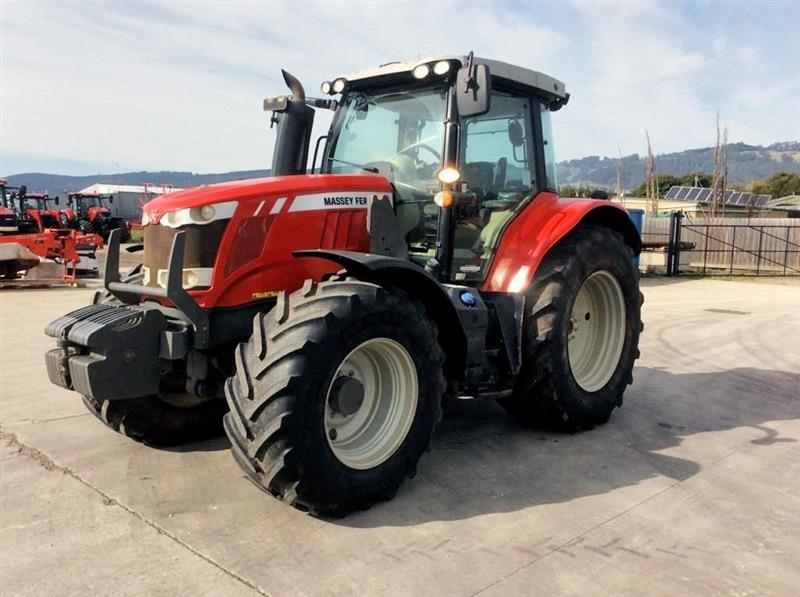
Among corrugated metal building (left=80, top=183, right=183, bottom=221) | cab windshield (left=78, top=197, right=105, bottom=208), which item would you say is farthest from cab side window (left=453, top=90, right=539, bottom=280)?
corrugated metal building (left=80, top=183, right=183, bottom=221)

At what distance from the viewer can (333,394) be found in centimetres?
343

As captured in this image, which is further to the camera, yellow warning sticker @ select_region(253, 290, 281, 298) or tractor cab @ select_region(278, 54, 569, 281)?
tractor cab @ select_region(278, 54, 569, 281)

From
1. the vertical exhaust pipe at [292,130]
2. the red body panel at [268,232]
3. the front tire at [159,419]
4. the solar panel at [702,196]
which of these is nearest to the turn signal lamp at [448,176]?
the red body panel at [268,232]

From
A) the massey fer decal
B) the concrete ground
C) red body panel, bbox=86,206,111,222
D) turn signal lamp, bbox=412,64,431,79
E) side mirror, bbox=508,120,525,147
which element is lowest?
the concrete ground

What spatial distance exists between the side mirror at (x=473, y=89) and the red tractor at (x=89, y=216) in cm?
2357

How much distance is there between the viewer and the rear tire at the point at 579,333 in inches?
176

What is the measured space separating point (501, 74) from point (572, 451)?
247cm

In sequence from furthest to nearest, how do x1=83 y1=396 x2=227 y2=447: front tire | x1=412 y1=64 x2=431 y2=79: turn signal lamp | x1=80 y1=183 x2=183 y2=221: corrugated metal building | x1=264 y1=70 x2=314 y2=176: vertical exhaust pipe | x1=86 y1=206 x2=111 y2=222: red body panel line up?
1. x1=80 y1=183 x2=183 y2=221: corrugated metal building
2. x1=86 y1=206 x2=111 y2=222: red body panel
3. x1=264 y1=70 x2=314 y2=176: vertical exhaust pipe
4. x1=412 y1=64 x2=431 y2=79: turn signal lamp
5. x1=83 y1=396 x2=227 y2=447: front tire

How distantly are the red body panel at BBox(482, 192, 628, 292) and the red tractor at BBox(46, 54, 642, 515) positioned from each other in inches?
0.6

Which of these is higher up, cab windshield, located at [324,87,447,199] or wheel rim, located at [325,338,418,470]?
cab windshield, located at [324,87,447,199]

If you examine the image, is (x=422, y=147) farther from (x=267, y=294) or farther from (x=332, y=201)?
(x=267, y=294)

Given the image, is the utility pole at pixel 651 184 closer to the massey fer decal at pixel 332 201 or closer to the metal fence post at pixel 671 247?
the metal fence post at pixel 671 247

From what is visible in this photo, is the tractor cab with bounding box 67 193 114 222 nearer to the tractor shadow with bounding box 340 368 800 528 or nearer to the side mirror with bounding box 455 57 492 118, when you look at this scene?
the tractor shadow with bounding box 340 368 800 528

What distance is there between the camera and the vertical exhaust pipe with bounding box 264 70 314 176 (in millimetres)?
4734
